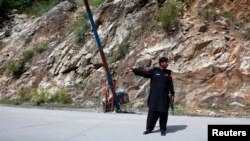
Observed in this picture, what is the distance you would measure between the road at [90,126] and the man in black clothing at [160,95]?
27 cm

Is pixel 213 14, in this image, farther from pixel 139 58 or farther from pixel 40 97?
pixel 40 97

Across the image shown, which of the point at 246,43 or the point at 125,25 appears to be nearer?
the point at 246,43

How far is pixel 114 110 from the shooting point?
42.5 ft

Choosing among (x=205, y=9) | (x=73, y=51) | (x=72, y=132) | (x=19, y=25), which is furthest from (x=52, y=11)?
(x=72, y=132)

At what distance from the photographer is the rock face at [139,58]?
13211 millimetres

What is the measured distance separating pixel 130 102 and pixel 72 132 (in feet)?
15.4

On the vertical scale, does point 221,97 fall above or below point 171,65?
below

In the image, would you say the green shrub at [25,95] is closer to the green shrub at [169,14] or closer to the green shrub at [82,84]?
the green shrub at [82,84]

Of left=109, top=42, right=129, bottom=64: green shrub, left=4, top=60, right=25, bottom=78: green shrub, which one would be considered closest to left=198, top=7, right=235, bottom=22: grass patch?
left=109, top=42, right=129, bottom=64: green shrub

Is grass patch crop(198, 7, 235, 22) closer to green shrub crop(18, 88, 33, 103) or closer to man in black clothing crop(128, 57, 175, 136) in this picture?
man in black clothing crop(128, 57, 175, 136)

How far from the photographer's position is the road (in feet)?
29.2

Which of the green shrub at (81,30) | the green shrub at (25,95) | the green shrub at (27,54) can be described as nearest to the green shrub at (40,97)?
the green shrub at (25,95)

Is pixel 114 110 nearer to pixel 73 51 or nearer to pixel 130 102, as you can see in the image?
pixel 130 102

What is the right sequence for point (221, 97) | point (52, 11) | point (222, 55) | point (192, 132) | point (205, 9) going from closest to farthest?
1. point (192, 132)
2. point (221, 97)
3. point (222, 55)
4. point (205, 9)
5. point (52, 11)
